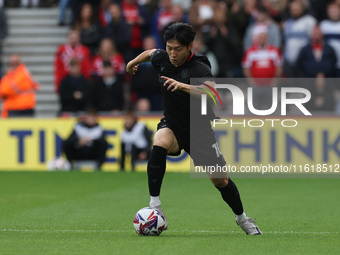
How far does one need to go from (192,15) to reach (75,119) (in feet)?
11.5

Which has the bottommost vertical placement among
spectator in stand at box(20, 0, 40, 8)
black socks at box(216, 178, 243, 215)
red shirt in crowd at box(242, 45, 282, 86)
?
black socks at box(216, 178, 243, 215)

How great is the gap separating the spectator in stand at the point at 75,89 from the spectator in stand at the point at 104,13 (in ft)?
6.92

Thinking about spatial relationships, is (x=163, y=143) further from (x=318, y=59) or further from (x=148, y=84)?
(x=148, y=84)

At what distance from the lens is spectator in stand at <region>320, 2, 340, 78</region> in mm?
18016

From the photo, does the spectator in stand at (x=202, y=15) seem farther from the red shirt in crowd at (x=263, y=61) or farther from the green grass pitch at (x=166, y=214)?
the green grass pitch at (x=166, y=214)

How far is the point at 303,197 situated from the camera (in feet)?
43.4

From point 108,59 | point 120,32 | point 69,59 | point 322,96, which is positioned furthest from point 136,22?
point 322,96

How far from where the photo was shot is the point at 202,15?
19156mm

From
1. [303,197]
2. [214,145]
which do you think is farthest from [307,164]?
[214,145]

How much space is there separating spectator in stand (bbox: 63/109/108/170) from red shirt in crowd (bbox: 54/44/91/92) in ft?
5.77

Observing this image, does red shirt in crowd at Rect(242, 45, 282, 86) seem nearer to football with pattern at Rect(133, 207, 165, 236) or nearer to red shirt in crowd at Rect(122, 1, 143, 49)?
red shirt in crowd at Rect(122, 1, 143, 49)

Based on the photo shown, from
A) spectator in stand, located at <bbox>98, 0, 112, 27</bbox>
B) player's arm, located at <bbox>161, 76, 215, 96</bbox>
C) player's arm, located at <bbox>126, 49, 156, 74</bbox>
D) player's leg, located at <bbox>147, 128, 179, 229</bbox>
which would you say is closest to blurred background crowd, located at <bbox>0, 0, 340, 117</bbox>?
spectator in stand, located at <bbox>98, 0, 112, 27</bbox>

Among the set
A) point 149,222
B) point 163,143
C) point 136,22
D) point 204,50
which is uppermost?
point 136,22

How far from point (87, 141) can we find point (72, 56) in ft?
8.47
